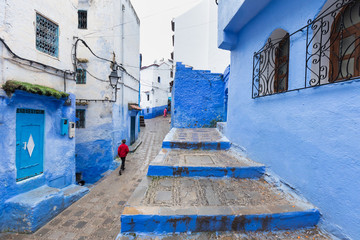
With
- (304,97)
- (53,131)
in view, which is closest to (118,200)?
(53,131)

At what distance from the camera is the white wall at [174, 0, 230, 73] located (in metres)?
12.2

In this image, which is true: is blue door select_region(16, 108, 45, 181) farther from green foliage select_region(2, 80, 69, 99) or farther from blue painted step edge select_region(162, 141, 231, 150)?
blue painted step edge select_region(162, 141, 231, 150)

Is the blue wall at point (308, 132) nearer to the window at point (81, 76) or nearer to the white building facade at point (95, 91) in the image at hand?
the white building facade at point (95, 91)

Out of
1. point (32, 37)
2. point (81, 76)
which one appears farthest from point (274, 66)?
Result: point (81, 76)

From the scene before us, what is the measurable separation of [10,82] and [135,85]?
9.74m

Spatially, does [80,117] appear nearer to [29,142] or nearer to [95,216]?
[29,142]

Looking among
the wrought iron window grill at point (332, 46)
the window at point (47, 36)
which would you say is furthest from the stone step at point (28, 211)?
the wrought iron window grill at point (332, 46)

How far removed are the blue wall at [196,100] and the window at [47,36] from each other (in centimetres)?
487

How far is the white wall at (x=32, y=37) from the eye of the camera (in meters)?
4.02

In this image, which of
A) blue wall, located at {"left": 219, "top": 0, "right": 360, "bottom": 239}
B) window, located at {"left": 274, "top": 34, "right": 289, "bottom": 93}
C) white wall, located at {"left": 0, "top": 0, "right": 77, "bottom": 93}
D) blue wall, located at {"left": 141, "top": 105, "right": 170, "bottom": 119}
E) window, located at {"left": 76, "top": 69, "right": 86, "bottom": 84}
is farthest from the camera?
blue wall, located at {"left": 141, "top": 105, "right": 170, "bottom": 119}

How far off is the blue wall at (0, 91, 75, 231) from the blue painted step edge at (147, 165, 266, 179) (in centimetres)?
356

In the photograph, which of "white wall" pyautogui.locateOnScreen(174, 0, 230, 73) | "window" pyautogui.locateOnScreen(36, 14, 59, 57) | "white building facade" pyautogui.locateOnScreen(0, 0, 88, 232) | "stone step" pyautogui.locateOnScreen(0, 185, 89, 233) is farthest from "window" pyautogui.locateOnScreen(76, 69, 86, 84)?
"white wall" pyautogui.locateOnScreen(174, 0, 230, 73)

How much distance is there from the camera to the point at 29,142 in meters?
4.56

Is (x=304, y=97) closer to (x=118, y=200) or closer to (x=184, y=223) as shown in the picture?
(x=184, y=223)
